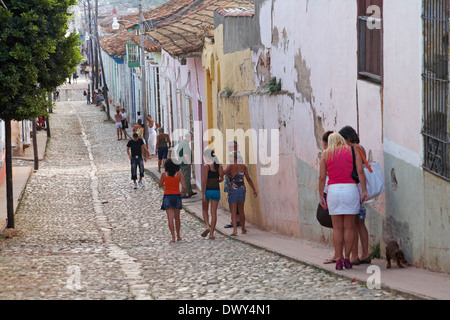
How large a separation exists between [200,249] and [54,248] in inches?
88.2

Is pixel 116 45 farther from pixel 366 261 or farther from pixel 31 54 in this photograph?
pixel 366 261

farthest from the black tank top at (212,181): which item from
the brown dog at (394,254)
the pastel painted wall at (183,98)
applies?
the pastel painted wall at (183,98)

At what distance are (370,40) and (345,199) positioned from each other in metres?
2.03

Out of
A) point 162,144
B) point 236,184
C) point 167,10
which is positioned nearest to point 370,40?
point 236,184

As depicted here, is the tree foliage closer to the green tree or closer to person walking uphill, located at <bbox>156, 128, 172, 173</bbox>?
the green tree

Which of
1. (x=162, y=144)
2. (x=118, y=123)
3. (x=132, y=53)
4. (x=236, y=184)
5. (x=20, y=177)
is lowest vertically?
(x=20, y=177)

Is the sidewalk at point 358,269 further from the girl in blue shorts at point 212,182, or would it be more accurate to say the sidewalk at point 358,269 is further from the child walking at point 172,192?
the child walking at point 172,192

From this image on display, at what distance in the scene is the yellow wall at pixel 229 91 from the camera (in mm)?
13508

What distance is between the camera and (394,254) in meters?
7.02

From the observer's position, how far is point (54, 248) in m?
11.1

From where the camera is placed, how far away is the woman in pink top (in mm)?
7012

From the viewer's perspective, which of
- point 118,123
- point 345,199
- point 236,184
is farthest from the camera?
point 118,123

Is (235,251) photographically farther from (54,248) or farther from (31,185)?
(31,185)

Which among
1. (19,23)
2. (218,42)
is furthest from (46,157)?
(19,23)
